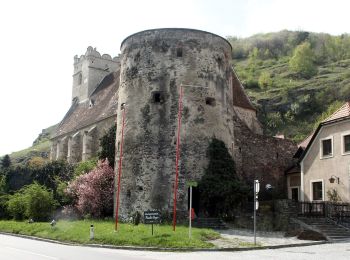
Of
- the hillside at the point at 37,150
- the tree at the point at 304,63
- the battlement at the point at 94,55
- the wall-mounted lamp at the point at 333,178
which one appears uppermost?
the tree at the point at 304,63

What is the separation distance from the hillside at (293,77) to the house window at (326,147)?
118 feet

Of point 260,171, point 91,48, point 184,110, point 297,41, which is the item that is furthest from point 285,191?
point 297,41

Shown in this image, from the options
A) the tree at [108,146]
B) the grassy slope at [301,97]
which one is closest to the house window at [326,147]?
the tree at [108,146]

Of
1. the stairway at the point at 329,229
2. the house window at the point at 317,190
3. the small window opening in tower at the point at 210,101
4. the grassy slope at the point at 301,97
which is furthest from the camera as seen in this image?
the grassy slope at the point at 301,97

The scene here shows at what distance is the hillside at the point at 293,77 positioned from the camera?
7525 centimetres

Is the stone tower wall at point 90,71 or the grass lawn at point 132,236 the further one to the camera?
the stone tower wall at point 90,71

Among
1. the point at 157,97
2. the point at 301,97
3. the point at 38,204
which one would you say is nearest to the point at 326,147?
the point at 157,97

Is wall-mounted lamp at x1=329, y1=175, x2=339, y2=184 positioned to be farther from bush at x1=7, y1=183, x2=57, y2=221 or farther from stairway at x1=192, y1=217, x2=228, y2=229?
bush at x1=7, y1=183, x2=57, y2=221

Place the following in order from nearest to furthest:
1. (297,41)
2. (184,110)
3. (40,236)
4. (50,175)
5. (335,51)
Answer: (40,236), (184,110), (50,175), (335,51), (297,41)

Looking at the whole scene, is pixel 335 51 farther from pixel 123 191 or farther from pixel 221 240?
pixel 221 240

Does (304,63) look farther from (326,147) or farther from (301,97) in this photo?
(326,147)

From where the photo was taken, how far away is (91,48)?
197 ft

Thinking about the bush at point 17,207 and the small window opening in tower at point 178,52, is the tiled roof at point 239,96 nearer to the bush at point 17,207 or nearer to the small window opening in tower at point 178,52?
the small window opening in tower at point 178,52

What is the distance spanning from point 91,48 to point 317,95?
3809cm
